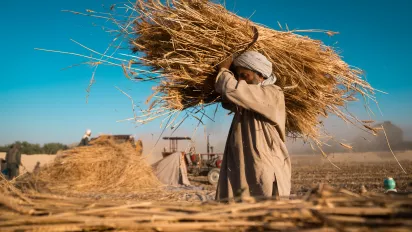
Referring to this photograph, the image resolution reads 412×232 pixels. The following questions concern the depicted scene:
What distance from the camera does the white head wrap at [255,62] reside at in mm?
2467

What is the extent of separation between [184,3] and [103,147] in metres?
6.98

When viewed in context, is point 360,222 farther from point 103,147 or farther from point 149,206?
point 103,147

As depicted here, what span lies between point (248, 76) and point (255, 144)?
50 cm

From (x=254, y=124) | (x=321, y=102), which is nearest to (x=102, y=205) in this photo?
(x=254, y=124)

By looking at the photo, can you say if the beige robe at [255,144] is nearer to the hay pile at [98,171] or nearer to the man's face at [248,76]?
the man's face at [248,76]

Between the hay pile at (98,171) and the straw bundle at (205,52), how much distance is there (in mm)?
5576

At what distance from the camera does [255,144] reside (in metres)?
2.40

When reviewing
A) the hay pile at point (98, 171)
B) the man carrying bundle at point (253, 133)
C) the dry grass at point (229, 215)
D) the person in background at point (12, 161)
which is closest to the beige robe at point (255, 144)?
the man carrying bundle at point (253, 133)

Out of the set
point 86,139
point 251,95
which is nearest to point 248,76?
point 251,95

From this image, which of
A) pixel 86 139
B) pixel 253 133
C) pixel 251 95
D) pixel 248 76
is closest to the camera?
pixel 251 95

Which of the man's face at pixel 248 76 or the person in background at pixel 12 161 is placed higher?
the man's face at pixel 248 76

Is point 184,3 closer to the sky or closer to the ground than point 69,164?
closer to the sky

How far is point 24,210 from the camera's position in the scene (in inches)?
37.4

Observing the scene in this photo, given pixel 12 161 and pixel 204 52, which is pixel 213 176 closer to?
pixel 12 161
